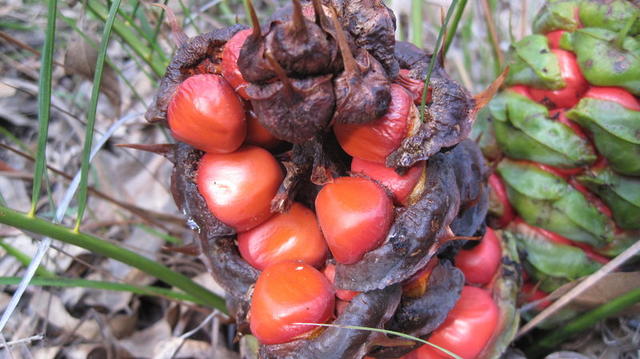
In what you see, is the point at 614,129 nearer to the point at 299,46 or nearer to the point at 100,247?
the point at 299,46

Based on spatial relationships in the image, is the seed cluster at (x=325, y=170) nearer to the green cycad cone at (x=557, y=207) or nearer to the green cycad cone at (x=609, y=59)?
the green cycad cone at (x=557, y=207)

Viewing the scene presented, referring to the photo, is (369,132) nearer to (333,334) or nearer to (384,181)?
(384,181)

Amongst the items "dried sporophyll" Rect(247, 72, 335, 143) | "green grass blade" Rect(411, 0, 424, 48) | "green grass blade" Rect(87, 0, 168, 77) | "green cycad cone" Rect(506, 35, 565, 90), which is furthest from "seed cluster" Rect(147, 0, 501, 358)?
"green grass blade" Rect(411, 0, 424, 48)

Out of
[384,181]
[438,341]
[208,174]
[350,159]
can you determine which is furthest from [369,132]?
[438,341]

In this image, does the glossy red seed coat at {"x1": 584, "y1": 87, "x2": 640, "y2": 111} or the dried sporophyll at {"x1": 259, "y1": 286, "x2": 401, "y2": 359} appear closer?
the dried sporophyll at {"x1": 259, "y1": 286, "x2": 401, "y2": 359}

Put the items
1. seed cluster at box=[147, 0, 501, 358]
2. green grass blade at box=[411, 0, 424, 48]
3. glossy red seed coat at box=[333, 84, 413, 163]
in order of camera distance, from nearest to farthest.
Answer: seed cluster at box=[147, 0, 501, 358], glossy red seed coat at box=[333, 84, 413, 163], green grass blade at box=[411, 0, 424, 48]

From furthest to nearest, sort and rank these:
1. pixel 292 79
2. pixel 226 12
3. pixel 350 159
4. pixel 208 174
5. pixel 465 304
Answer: pixel 226 12 < pixel 465 304 < pixel 350 159 < pixel 208 174 < pixel 292 79

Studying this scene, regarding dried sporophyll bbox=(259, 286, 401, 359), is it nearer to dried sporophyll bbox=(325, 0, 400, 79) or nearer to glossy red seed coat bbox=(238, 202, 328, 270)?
glossy red seed coat bbox=(238, 202, 328, 270)

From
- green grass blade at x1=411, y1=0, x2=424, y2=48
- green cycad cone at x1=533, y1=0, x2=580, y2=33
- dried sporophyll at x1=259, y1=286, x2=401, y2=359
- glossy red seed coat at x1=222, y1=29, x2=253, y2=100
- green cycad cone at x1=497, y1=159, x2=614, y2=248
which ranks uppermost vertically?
glossy red seed coat at x1=222, y1=29, x2=253, y2=100
